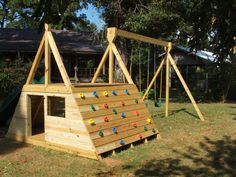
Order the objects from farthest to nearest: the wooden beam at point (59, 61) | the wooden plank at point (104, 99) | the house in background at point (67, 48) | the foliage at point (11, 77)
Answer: the house in background at point (67, 48), the foliage at point (11, 77), the wooden beam at point (59, 61), the wooden plank at point (104, 99)

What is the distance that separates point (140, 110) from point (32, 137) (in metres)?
2.59

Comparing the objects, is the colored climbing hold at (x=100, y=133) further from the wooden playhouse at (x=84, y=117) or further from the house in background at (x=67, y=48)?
the house in background at (x=67, y=48)

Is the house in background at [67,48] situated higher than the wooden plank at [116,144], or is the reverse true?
the house in background at [67,48]

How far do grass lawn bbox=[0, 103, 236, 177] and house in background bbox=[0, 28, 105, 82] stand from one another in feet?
56.7

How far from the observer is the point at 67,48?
26.3 meters

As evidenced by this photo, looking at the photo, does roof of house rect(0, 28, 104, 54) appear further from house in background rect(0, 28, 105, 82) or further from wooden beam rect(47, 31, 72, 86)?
wooden beam rect(47, 31, 72, 86)

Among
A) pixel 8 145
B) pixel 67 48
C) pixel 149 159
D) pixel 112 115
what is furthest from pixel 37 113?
pixel 67 48

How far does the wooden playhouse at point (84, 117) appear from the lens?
21.0 ft

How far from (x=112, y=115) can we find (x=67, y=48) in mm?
19959

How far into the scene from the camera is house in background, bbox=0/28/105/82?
81.6 ft

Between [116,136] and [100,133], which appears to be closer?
[100,133]

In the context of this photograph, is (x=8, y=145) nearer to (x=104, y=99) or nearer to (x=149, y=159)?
(x=104, y=99)

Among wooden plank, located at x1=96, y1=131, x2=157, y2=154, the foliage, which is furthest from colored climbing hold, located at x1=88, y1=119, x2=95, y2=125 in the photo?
the foliage

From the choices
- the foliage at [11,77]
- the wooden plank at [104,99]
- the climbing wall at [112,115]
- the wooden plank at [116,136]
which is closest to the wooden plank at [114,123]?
the climbing wall at [112,115]
